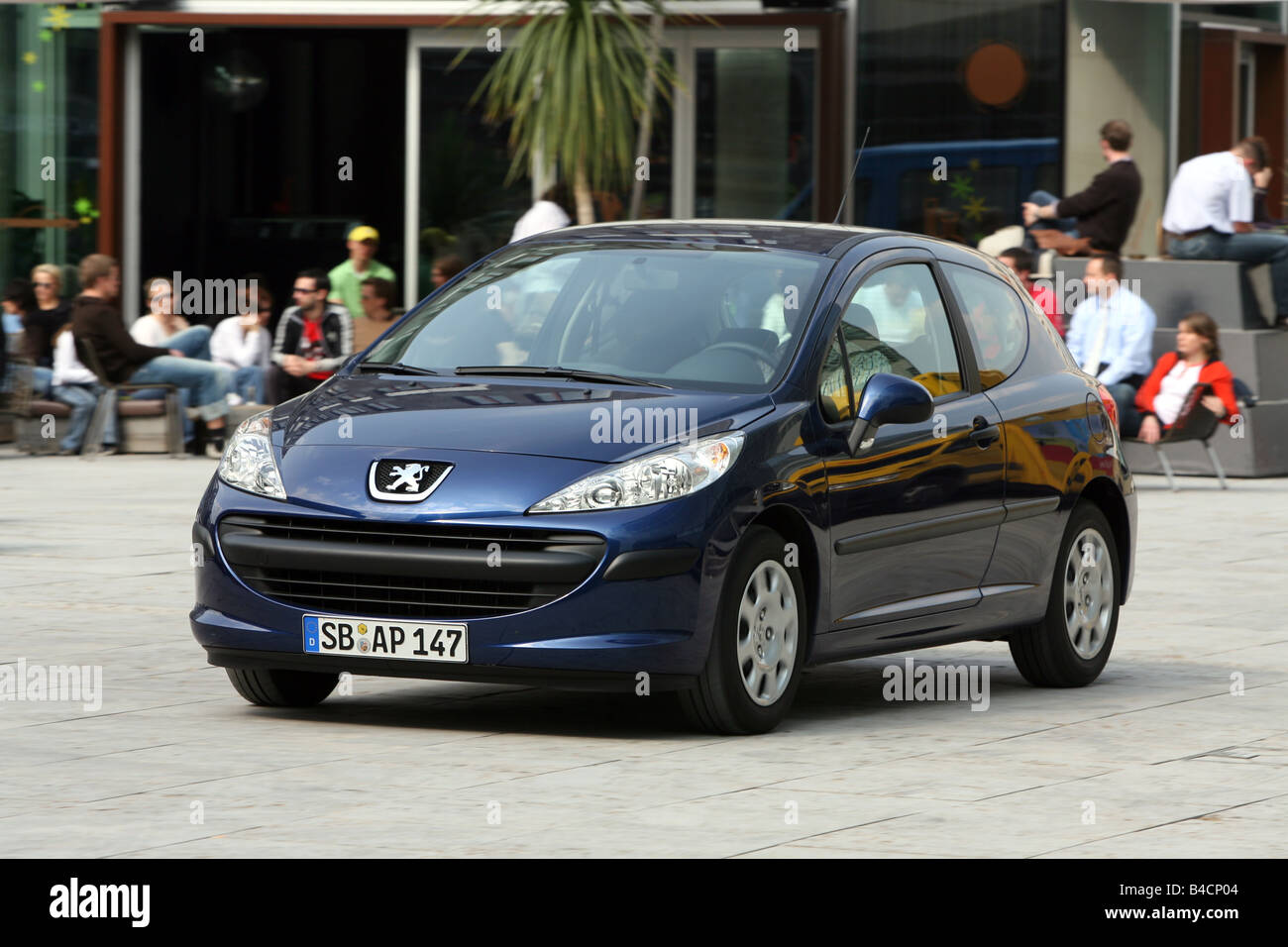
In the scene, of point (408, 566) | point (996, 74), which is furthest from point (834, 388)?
point (996, 74)

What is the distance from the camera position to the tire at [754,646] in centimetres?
739

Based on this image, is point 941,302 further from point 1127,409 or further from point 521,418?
point 1127,409

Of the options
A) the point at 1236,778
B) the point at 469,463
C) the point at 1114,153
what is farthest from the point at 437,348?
the point at 1114,153

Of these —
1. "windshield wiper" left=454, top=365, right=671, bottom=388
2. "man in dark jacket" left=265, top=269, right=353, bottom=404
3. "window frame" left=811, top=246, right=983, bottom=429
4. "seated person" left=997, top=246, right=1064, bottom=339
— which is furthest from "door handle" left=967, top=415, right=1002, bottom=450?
"man in dark jacket" left=265, top=269, right=353, bottom=404

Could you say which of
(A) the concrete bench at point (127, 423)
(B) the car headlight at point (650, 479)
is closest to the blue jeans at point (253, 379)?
(A) the concrete bench at point (127, 423)

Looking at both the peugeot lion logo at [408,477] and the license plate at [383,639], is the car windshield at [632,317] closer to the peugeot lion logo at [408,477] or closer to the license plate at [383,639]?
the peugeot lion logo at [408,477]

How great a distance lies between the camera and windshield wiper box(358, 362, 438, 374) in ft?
27.1

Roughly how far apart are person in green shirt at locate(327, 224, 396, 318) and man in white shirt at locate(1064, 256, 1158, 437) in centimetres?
581

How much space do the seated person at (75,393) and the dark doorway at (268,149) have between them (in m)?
4.38

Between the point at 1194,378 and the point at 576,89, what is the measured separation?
5.23 metres

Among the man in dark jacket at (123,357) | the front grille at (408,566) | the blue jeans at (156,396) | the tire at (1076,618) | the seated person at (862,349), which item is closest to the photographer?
the front grille at (408,566)

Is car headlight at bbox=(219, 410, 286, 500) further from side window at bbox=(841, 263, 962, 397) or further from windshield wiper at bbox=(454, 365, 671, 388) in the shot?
side window at bbox=(841, 263, 962, 397)

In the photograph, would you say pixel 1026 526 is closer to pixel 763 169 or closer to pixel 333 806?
pixel 333 806

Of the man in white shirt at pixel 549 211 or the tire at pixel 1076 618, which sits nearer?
the tire at pixel 1076 618
